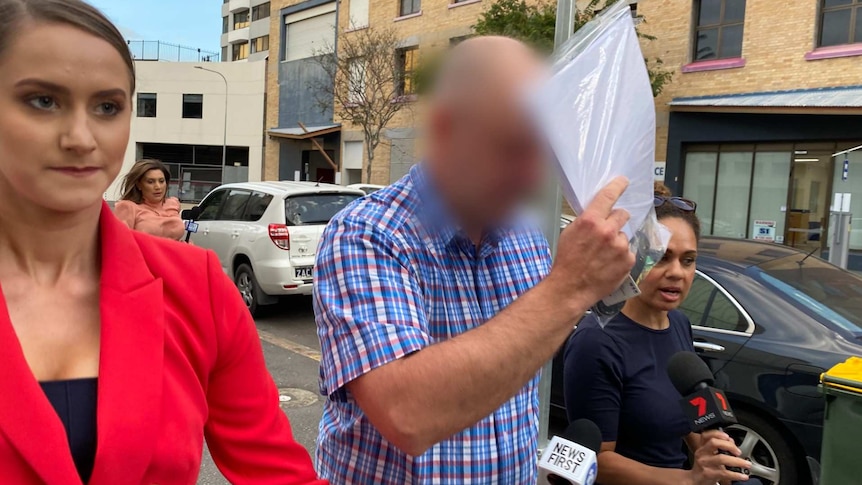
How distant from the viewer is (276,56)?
108 ft

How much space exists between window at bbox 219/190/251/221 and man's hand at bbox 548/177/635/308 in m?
7.93

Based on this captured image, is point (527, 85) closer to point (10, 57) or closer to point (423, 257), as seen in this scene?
point (423, 257)

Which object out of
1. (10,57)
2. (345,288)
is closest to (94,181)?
(10,57)

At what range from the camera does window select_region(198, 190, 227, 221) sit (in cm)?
910

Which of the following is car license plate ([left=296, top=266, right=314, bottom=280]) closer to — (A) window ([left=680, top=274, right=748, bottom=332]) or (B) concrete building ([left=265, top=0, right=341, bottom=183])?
(A) window ([left=680, top=274, right=748, bottom=332])

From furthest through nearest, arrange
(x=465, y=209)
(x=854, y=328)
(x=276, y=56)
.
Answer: (x=276, y=56) < (x=854, y=328) < (x=465, y=209)

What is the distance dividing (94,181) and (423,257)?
0.60 metres

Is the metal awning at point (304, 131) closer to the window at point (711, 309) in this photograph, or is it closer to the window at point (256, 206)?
the window at point (256, 206)

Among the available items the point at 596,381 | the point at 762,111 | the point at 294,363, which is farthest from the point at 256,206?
the point at 762,111

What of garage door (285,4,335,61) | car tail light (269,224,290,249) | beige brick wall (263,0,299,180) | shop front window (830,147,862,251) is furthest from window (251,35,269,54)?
car tail light (269,224,290,249)

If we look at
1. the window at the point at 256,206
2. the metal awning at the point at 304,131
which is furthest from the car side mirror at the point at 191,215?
the metal awning at the point at 304,131

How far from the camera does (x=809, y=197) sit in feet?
48.4

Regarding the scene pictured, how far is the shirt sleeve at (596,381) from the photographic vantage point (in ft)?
6.42

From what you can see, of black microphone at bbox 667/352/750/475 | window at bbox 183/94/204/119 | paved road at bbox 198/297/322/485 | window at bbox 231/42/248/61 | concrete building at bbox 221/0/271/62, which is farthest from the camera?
window at bbox 231/42/248/61
